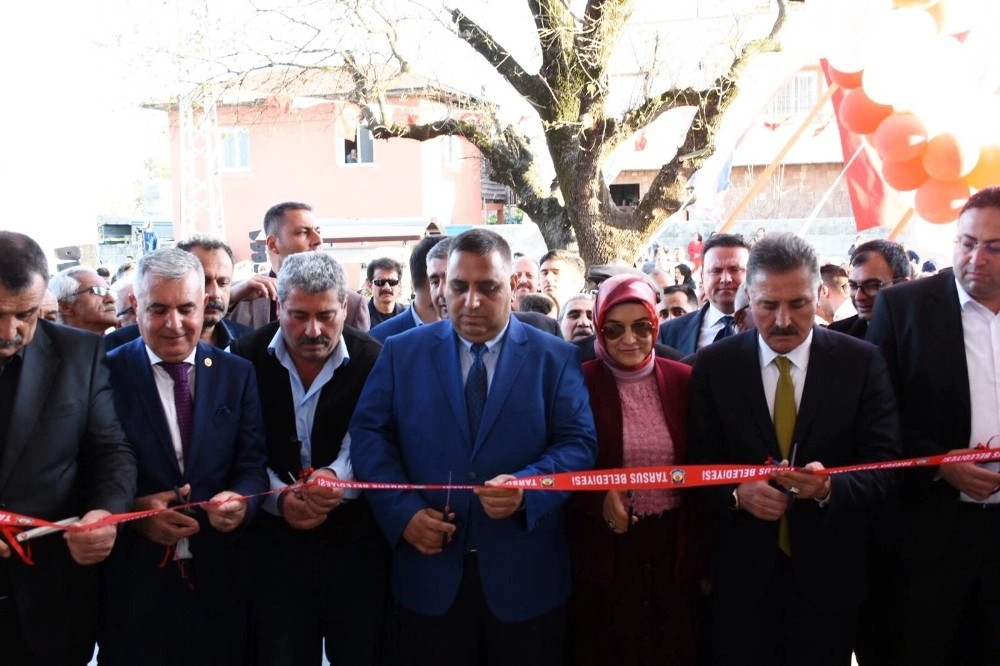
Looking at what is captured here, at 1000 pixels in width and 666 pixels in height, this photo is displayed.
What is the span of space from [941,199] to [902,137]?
2.14 feet

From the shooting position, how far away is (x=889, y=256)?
17.0ft

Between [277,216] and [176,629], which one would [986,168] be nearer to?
[277,216]

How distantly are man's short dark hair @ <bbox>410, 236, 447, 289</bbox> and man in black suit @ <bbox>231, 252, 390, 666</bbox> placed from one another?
1396mm

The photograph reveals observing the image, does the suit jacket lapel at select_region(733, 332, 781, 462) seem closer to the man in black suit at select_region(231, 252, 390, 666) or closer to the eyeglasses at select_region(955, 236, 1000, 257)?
the eyeglasses at select_region(955, 236, 1000, 257)

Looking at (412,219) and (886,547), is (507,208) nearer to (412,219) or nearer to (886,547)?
(412,219)

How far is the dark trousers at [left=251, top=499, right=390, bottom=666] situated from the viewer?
3.80m

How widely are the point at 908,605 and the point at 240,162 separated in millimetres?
30925

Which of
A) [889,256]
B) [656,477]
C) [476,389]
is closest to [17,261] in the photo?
[476,389]

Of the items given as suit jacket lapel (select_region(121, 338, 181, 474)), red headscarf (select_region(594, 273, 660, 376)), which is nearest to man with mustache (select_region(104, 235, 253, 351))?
suit jacket lapel (select_region(121, 338, 181, 474))

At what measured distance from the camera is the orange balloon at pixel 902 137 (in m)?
7.47

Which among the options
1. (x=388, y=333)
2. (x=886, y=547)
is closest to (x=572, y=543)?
(x=886, y=547)

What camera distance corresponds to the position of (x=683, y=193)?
44.7 ft

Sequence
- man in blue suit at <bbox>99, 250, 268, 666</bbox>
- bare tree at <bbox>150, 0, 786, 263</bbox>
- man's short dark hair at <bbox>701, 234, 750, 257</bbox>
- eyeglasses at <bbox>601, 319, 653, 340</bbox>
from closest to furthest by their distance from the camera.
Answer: man in blue suit at <bbox>99, 250, 268, 666</bbox> → eyeglasses at <bbox>601, 319, 653, 340</bbox> → man's short dark hair at <bbox>701, 234, 750, 257</bbox> → bare tree at <bbox>150, 0, 786, 263</bbox>

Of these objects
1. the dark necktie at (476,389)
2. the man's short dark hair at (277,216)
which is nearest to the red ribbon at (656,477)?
the dark necktie at (476,389)
